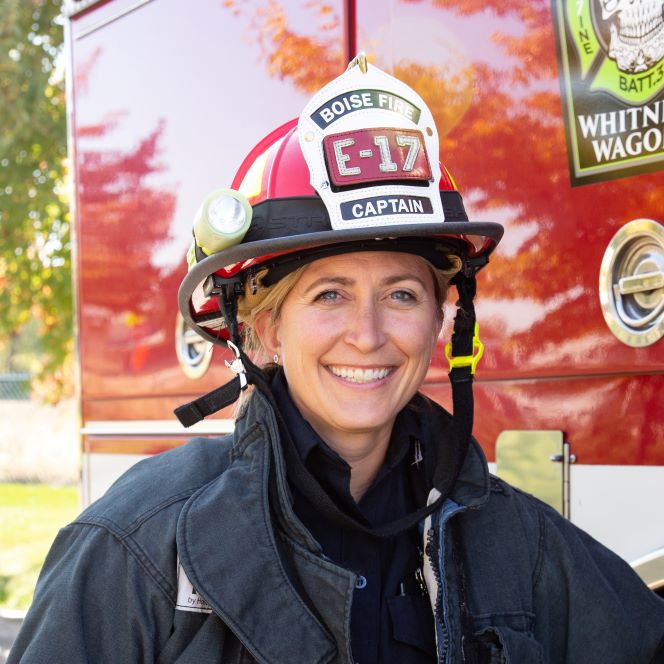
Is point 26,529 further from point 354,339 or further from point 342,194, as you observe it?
point 342,194

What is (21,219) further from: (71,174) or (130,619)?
(130,619)

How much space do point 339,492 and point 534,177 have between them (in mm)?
936

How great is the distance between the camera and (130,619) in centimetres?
178

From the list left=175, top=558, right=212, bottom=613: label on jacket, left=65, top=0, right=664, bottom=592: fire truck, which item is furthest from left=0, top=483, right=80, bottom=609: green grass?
left=175, top=558, right=212, bottom=613: label on jacket

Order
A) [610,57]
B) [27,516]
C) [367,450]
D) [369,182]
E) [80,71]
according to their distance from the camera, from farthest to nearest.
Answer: [27,516], [80,71], [610,57], [367,450], [369,182]

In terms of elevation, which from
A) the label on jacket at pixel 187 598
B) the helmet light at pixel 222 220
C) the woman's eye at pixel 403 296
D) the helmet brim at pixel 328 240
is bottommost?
the label on jacket at pixel 187 598

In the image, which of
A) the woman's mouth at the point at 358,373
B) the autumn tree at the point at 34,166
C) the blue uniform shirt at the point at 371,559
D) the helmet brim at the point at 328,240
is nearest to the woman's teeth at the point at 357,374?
the woman's mouth at the point at 358,373

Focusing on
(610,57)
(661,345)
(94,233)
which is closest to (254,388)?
(661,345)

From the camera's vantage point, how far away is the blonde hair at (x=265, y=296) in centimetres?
213

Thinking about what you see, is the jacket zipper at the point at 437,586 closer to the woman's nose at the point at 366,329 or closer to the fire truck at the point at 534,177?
the woman's nose at the point at 366,329

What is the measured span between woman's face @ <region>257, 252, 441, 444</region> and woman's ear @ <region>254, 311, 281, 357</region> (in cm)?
5

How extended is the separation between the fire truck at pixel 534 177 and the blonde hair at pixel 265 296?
1.07 ft

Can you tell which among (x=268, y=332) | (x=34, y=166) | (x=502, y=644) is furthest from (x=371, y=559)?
(x=34, y=166)

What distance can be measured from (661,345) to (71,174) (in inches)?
109
